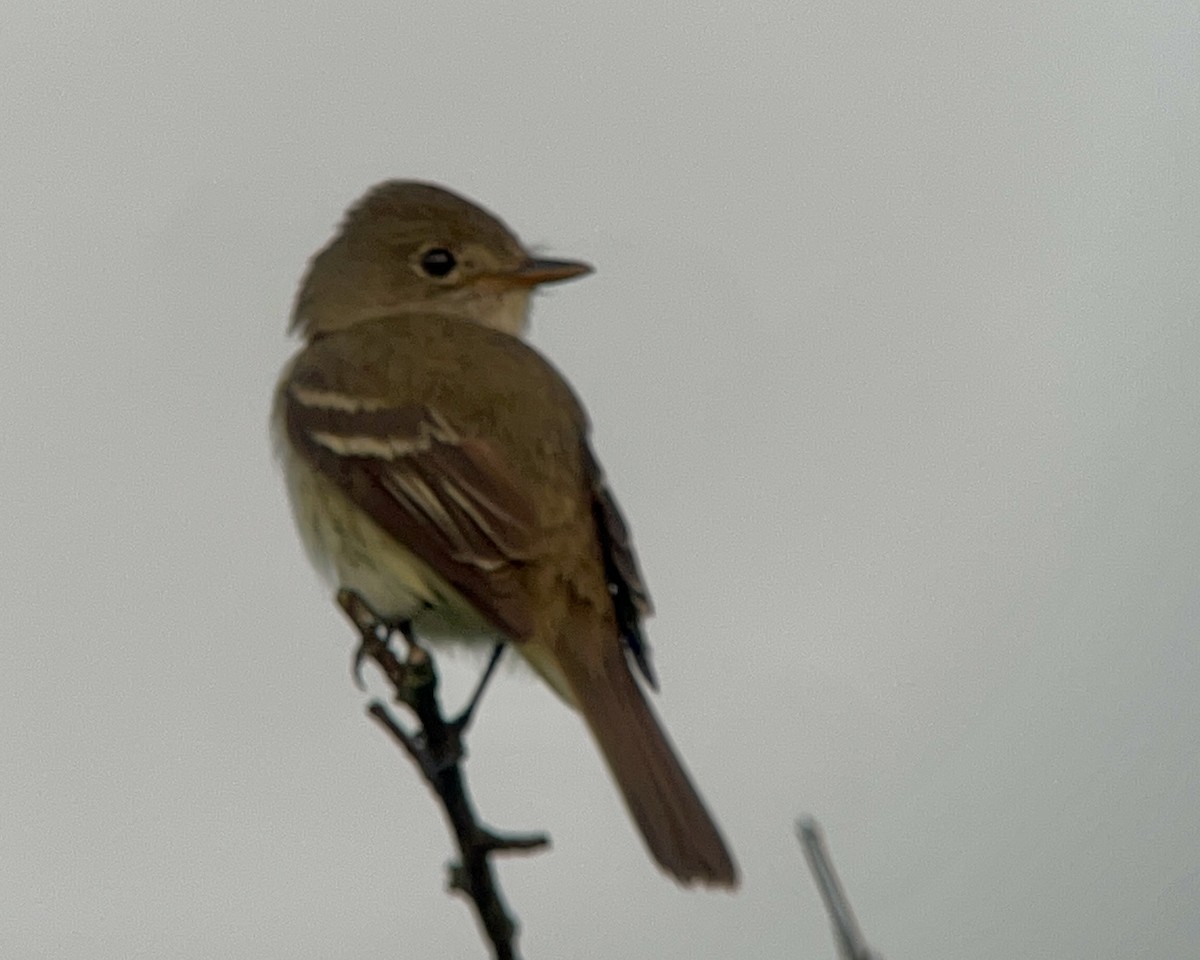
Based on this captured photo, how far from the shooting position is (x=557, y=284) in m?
6.88

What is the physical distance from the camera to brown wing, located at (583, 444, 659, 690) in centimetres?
535

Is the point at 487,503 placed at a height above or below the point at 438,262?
below

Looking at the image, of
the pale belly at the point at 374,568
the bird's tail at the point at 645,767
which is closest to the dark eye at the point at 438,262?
the pale belly at the point at 374,568

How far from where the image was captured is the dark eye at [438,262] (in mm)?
7133

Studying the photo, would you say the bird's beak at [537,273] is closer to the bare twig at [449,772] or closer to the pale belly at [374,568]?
the pale belly at [374,568]

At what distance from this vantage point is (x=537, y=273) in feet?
22.6

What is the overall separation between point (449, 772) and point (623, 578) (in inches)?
63.0

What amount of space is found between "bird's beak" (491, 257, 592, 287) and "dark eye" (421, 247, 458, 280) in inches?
Answer: 9.2

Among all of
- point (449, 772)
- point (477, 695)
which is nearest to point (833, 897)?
point (449, 772)

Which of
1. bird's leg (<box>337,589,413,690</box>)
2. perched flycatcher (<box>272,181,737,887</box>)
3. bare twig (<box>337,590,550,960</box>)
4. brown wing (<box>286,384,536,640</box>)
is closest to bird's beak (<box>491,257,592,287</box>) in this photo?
perched flycatcher (<box>272,181,737,887</box>)

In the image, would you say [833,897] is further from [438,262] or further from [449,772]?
[438,262]

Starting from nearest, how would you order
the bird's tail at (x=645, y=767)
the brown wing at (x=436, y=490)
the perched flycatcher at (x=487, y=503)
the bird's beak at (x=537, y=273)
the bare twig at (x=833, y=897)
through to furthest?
the bare twig at (x=833, y=897) → the bird's tail at (x=645, y=767) → the perched flycatcher at (x=487, y=503) → the brown wing at (x=436, y=490) → the bird's beak at (x=537, y=273)

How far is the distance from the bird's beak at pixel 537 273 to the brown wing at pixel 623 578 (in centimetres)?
131

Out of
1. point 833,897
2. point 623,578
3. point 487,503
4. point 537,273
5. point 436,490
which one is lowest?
point 833,897
